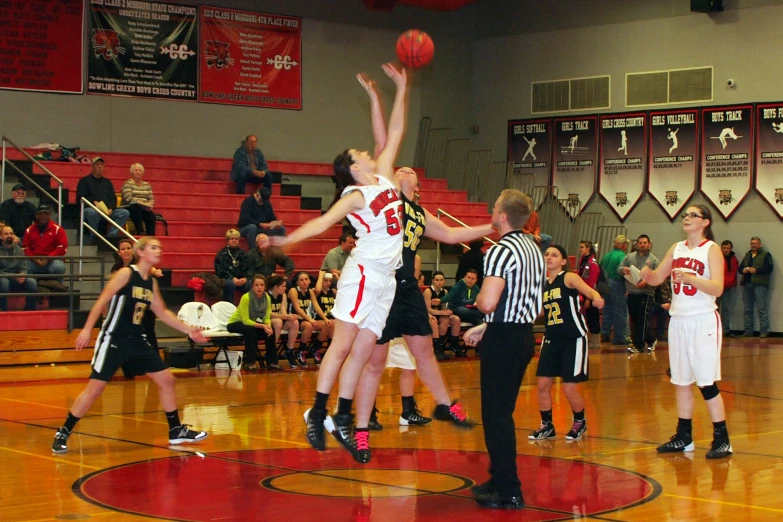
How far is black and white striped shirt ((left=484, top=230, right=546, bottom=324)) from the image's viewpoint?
5.96m

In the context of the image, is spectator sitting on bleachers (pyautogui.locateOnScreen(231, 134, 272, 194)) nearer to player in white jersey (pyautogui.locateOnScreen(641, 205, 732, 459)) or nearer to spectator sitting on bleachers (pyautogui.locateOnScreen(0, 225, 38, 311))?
spectator sitting on bleachers (pyautogui.locateOnScreen(0, 225, 38, 311))

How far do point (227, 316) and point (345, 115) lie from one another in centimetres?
903

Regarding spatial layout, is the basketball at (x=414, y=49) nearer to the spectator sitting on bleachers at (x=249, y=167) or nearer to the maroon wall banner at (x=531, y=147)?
the spectator sitting on bleachers at (x=249, y=167)

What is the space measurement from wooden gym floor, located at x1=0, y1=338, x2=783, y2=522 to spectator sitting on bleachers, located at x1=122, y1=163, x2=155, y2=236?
17.0 feet

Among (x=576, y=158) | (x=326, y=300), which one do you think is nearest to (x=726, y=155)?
(x=576, y=158)

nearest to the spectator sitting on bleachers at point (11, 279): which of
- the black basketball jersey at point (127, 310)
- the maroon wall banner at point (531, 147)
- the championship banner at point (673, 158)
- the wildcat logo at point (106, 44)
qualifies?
the black basketball jersey at point (127, 310)

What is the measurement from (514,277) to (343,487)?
177 centimetres

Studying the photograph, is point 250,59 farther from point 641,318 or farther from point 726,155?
point 726,155

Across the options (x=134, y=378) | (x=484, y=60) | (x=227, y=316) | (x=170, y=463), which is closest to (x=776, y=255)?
(x=484, y=60)

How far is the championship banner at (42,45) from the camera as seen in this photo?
1859cm

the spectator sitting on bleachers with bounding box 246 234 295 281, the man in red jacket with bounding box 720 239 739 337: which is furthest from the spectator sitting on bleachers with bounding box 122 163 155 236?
the man in red jacket with bounding box 720 239 739 337

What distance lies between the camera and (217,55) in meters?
21.0

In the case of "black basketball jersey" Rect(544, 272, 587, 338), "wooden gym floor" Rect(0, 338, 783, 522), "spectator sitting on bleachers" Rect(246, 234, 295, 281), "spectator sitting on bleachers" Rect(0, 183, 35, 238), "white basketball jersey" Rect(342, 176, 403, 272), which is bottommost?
→ "wooden gym floor" Rect(0, 338, 783, 522)

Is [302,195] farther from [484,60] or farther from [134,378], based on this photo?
[134,378]
